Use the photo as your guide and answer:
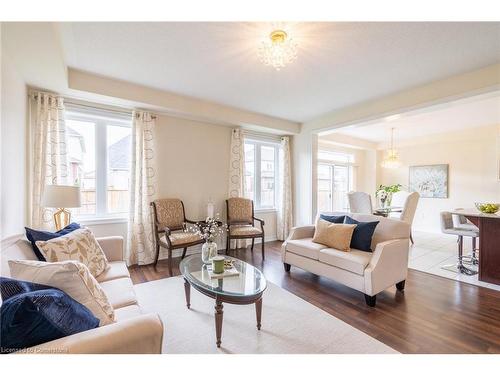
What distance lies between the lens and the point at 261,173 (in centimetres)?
526

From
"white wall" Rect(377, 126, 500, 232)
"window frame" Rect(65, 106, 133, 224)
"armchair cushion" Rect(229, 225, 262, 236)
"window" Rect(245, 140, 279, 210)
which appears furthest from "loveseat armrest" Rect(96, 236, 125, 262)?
"white wall" Rect(377, 126, 500, 232)

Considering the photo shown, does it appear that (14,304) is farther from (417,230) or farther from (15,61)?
(417,230)

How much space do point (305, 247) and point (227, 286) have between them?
58.5 inches

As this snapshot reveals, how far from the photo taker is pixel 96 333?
39.3 inches

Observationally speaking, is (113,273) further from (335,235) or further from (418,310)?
(418,310)

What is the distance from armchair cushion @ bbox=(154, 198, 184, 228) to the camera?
12.1 ft

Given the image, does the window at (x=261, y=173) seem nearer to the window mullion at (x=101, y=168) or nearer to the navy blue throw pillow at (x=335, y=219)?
the navy blue throw pillow at (x=335, y=219)

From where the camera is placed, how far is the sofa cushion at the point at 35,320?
0.88 m

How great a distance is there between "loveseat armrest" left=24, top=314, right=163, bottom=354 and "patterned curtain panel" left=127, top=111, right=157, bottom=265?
9.19 ft

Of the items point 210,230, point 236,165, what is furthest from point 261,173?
point 210,230

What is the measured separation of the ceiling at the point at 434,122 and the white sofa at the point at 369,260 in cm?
195
